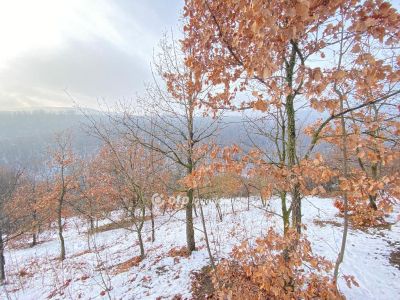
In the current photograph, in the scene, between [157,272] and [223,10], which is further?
[157,272]

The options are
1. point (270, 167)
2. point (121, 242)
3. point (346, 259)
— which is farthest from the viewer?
point (121, 242)

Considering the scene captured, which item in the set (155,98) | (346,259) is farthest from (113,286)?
Result: (346,259)

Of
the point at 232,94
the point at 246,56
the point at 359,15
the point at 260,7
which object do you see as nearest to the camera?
the point at 260,7

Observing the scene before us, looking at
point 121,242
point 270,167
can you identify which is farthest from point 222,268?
point 121,242

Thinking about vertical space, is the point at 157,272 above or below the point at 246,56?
below

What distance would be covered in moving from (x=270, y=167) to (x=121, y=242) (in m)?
17.3

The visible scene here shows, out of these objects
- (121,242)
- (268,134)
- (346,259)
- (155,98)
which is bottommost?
(121,242)

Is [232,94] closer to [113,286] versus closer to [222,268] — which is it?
[222,268]

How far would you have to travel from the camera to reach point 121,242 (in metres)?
17.7

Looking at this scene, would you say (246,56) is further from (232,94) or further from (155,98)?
(155,98)

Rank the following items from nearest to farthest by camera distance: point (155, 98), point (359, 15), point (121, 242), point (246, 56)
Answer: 1. point (359, 15)
2. point (246, 56)
3. point (155, 98)
4. point (121, 242)

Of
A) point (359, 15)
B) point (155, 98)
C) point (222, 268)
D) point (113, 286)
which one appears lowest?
point (113, 286)

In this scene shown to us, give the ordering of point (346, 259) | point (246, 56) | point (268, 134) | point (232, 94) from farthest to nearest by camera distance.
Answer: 1. point (346, 259)
2. point (268, 134)
3. point (232, 94)
4. point (246, 56)

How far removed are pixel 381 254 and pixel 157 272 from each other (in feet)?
27.3
